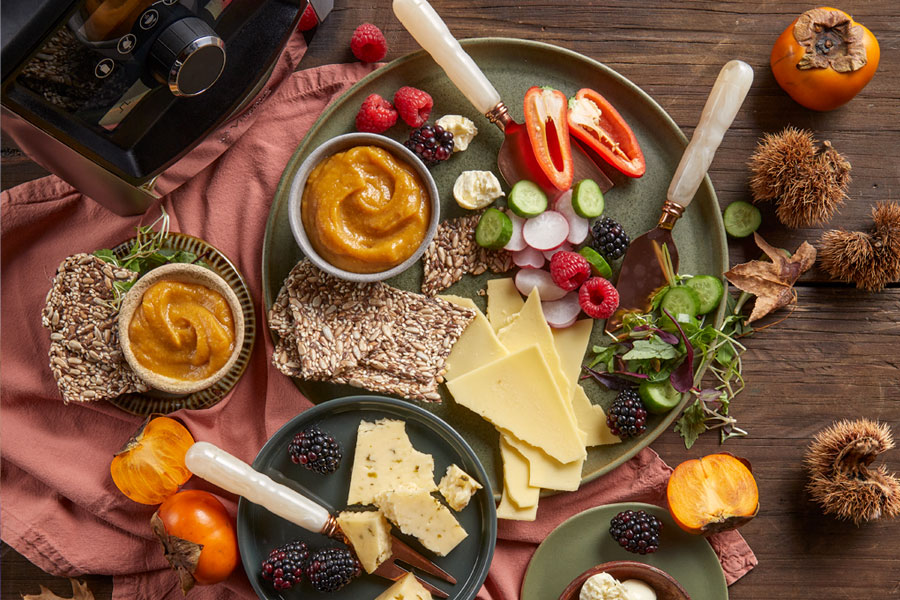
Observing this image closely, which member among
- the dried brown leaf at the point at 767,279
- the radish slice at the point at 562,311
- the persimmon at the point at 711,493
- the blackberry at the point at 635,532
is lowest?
the persimmon at the point at 711,493

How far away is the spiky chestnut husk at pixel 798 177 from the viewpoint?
2242 millimetres

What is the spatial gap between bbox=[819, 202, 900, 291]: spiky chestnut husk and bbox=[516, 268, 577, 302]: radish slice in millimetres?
932

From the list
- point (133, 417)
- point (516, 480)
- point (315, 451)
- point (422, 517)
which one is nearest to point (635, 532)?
point (516, 480)

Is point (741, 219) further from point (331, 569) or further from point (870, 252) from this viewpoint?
point (331, 569)

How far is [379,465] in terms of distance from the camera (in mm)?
2184

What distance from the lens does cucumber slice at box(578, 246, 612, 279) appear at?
2240 mm

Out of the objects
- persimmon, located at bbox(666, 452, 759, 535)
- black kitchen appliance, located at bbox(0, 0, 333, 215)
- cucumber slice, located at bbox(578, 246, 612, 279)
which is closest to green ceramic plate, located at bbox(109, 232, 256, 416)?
black kitchen appliance, located at bbox(0, 0, 333, 215)

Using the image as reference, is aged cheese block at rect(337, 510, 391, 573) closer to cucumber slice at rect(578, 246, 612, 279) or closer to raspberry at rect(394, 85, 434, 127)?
cucumber slice at rect(578, 246, 612, 279)

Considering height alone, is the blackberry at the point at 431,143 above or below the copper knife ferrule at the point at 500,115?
above

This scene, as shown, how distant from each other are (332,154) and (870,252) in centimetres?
178

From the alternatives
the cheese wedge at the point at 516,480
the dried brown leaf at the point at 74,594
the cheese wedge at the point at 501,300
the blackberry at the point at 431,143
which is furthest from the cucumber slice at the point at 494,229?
the dried brown leaf at the point at 74,594

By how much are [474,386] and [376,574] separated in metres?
0.66

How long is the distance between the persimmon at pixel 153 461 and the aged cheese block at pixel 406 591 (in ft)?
2.39

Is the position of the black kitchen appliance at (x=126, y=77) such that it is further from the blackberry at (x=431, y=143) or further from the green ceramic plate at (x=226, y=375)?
the blackberry at (x=431, y=143)
